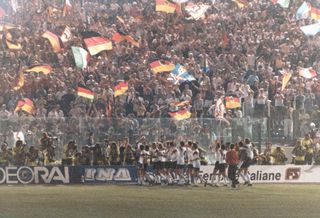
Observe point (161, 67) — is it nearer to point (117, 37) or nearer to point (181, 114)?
point (117, 37)

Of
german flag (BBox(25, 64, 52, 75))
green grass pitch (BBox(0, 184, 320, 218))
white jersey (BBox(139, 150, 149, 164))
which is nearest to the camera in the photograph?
green grass pitch (BBox(0, 184, 320, 218))

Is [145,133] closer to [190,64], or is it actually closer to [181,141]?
[181,141]

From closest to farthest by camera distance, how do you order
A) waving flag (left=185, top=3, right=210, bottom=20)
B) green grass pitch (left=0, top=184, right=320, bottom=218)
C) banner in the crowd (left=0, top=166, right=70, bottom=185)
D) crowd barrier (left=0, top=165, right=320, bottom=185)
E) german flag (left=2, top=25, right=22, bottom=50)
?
green grass pitch (left=0, top=184, right=320, bottom=218), banner in the crowd (left=0, top=166, right=70, bottom=185), crowd barrier (left=0, top=165, right=320, bottom=185), german flag (left=2, top=25, right=22, bottom=50), waving flag (left=185, top=3, right=210, bottom=20)

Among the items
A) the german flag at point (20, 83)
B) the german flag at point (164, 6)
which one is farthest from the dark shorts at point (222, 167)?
the german flag at point (164, 6)

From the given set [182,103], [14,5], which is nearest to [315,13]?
[182,103]

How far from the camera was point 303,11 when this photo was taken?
32188 millimetres

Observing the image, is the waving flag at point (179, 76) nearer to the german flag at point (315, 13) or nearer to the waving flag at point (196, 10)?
the waving flag at point (196, 10)

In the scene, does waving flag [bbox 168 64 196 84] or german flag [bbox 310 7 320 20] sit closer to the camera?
waving flag [bbox 168 64 196 84]

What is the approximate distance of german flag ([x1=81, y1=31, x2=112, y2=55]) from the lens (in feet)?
91.6

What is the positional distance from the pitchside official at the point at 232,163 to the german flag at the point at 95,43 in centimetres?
759

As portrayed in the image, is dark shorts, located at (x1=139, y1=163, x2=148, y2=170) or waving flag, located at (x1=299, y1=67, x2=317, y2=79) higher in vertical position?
waving flag, located at (x1=299, y1=67, x2=317, y2=79)

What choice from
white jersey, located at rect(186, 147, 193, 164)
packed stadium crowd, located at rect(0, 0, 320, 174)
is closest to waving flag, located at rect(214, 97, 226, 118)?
packed stadium crowd, located at rect(0, 0, 320, 174)

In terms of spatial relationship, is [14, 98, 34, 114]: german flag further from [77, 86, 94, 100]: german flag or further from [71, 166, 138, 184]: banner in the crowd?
[71, 166, 138, 184]: banner in the crowd

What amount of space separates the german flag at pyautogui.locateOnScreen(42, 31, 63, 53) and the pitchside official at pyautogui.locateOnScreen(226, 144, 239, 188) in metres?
Result: 9.16
